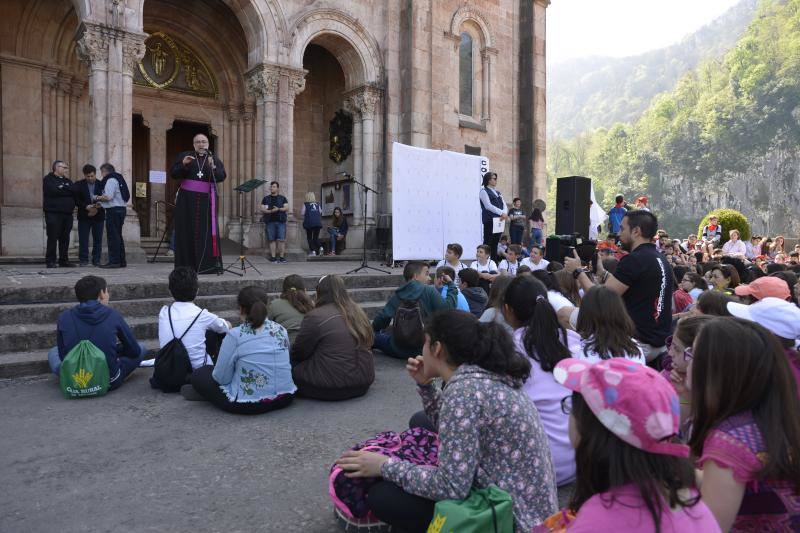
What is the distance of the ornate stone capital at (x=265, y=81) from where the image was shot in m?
13.4

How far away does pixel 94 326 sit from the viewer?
17.0 ft

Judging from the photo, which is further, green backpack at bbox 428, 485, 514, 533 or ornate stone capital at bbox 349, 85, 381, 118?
ornate stone capital at bbox 349, 85, 381, 118

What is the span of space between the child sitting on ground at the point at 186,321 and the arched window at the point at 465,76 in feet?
44.2

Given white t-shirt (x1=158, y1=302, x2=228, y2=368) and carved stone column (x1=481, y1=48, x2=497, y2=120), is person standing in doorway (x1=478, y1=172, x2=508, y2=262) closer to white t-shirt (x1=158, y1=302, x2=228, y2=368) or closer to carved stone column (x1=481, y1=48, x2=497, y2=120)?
carved stone column (x1=481, y1=48, x2=497, y2=120)

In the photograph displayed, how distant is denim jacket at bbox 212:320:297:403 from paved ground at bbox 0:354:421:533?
0.69 ft

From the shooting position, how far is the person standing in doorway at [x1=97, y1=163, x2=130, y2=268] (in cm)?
979

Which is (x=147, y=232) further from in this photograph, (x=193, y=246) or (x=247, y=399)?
(x=247, y=399)

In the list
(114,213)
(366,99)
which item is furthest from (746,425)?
(366,99)

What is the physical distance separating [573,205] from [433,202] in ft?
10.3

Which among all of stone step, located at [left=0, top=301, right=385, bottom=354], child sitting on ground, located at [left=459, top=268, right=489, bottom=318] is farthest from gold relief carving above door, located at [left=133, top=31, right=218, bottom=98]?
child sitting on ground, located at [left=459, top=268, right=489, bottom=318]

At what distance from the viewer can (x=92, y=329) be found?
5160 millimetres

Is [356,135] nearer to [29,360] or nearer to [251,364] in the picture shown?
[29,360]

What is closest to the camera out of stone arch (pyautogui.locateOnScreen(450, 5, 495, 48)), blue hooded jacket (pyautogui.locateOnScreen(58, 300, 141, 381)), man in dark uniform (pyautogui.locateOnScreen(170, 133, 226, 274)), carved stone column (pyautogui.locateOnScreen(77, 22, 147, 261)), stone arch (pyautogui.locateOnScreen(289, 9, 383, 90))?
blue hooded jacket (pyautogui.locateOnScreen(58, 300, 141, 381))

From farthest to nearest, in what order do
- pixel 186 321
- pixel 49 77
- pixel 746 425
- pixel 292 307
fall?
pixel 49 77 → pixel 292 307 → pixel 186 321 → pixel 746 425
